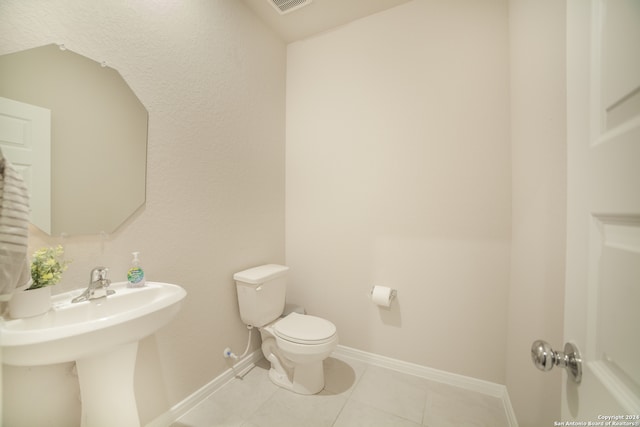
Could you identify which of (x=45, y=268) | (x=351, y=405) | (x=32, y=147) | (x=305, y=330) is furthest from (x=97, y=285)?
(x=351, y=405)

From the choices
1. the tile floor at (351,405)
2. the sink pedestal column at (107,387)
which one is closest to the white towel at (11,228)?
the sink pedestal column at (107,387)

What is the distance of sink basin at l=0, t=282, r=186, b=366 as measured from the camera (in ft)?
2.22

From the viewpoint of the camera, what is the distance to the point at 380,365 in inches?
72.0

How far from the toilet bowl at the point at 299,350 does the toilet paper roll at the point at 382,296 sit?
0.37 m

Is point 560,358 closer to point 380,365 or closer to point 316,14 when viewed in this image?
point 380,365

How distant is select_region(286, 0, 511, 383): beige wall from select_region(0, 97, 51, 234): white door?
148 centimetres

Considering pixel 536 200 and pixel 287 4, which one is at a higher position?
pixel 287 4

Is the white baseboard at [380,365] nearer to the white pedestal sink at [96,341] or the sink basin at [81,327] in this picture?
the white pedestal sink at [96,341]

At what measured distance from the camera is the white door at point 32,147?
85 centimetres

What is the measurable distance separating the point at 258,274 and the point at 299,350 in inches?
21.3

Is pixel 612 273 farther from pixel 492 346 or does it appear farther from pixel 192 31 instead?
pixel 192 31

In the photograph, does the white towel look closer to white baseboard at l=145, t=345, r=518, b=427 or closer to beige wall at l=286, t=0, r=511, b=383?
white baseboard at l=145, t=345, r=518, b=427

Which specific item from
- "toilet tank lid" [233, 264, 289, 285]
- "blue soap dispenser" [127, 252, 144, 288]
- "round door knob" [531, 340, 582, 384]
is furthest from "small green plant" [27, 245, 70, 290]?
"round door knob" [531, 340, 582, 384]

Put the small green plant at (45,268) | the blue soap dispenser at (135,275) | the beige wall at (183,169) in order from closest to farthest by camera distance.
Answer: the small green plant at (45,268)
the beige wall at (183,169)
the blue soap dispenser at (135,275)
